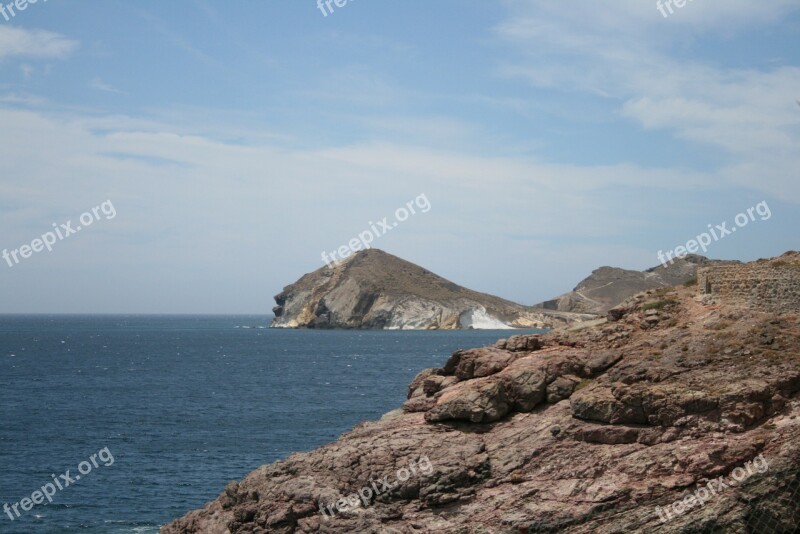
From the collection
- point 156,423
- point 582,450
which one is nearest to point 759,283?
point 582,450

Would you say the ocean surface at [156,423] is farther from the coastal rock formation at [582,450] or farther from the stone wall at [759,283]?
the stone wall at [759,283]

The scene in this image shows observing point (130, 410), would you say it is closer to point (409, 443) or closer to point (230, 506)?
point (230, 506)

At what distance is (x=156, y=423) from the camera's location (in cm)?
6462

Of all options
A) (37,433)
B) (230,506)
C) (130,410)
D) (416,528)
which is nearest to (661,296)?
(416,528)

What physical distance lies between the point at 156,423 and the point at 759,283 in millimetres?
48854

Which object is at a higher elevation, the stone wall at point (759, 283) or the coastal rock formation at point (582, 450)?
the stone wall at point (759, 283)

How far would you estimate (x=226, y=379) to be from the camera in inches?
3851

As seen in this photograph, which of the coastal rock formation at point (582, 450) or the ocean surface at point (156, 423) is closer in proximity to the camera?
the coastal rock formation at point (582, 450)

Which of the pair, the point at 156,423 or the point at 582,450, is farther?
the point at 156,423

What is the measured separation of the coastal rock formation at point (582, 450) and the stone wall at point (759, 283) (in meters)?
0.18

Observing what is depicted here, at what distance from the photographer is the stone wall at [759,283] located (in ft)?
99.0

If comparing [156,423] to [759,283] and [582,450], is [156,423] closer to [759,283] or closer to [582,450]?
[582,450]

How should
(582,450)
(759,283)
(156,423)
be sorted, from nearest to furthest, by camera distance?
1. (582,450)
2. (759,283)
3. (156,423)

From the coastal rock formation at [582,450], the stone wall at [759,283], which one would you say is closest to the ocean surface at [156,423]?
the coastal rock formation at [582,450]
